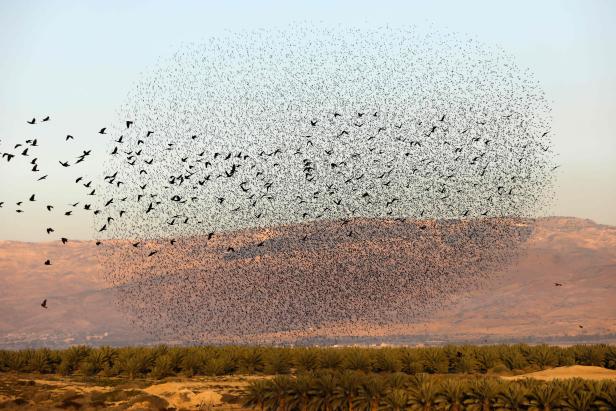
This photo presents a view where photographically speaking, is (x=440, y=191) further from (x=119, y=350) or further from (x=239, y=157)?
(x=119, y=350)

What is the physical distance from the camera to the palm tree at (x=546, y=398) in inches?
1449

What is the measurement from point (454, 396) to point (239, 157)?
68.9ft

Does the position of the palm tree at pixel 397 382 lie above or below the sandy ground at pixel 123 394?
above

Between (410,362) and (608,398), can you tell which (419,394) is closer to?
(608,398)

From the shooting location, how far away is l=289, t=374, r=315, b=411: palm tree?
129 ft

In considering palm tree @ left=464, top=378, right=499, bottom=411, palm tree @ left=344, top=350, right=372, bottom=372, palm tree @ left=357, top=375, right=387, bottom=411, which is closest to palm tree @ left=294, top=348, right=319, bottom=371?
palm tree @ left=344, top=350, right=372, bottom=372

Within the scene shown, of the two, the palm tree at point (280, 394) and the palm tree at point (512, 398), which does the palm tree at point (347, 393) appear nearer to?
the palm tree at point (280, 394)

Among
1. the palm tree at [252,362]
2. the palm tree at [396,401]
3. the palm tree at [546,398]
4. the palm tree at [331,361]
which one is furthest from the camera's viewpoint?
the palm tree at [252,362]

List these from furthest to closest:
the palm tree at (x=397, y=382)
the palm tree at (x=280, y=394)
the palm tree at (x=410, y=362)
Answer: the palm tree at (x=410, y=362) → the palm tree at (x=397, y=382) → the palm tree at (x=280, y=394)

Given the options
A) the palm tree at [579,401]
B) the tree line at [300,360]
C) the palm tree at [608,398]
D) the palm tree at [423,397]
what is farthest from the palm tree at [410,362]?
the palm tree at [608,398]

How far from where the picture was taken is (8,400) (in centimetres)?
4388

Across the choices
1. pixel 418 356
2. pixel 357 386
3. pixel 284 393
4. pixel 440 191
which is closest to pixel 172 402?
pixel 284 393

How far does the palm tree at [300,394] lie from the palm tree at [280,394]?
6.2 inches

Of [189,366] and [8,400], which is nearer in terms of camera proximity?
[8,400]
